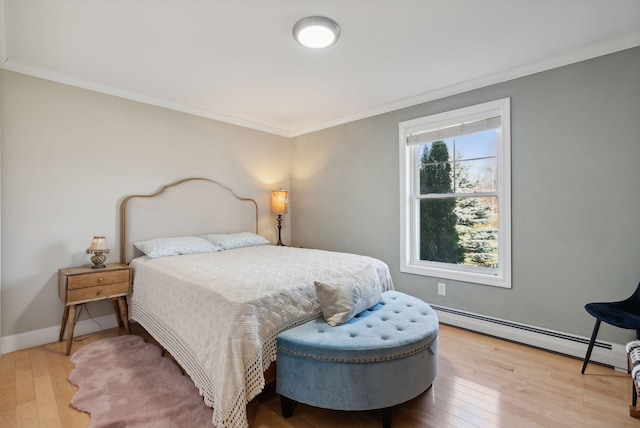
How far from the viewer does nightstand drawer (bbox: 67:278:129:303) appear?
2492 mm

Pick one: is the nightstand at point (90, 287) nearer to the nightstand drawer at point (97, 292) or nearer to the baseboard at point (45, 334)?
the nightstand drawer at point (97, 292)

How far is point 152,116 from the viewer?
331 cm

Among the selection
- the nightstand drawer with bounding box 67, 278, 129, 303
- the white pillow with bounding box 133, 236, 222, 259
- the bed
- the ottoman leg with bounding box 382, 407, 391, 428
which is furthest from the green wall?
the nightstand drawer with bounding box 67, 278, 129, 303

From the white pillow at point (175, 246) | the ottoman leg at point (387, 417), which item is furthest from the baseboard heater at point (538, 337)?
the white pillow at point (175, 246)

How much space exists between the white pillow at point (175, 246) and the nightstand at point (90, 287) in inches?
9.5

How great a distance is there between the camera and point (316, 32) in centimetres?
208

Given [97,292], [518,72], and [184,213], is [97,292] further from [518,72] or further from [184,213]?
[518,72]

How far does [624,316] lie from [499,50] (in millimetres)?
2041

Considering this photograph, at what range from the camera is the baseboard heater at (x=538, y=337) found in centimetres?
228

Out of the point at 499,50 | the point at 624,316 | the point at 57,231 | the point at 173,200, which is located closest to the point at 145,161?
the point at 173,200

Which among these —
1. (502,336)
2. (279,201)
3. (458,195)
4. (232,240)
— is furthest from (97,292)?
(502,336)

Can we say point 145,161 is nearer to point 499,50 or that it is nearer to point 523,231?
point 499,50

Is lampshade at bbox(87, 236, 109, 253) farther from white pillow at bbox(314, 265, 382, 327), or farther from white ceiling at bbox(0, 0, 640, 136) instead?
white pillow at bbox(314, 265, 382, 327)

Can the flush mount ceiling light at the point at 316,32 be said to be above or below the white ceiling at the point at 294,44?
below
